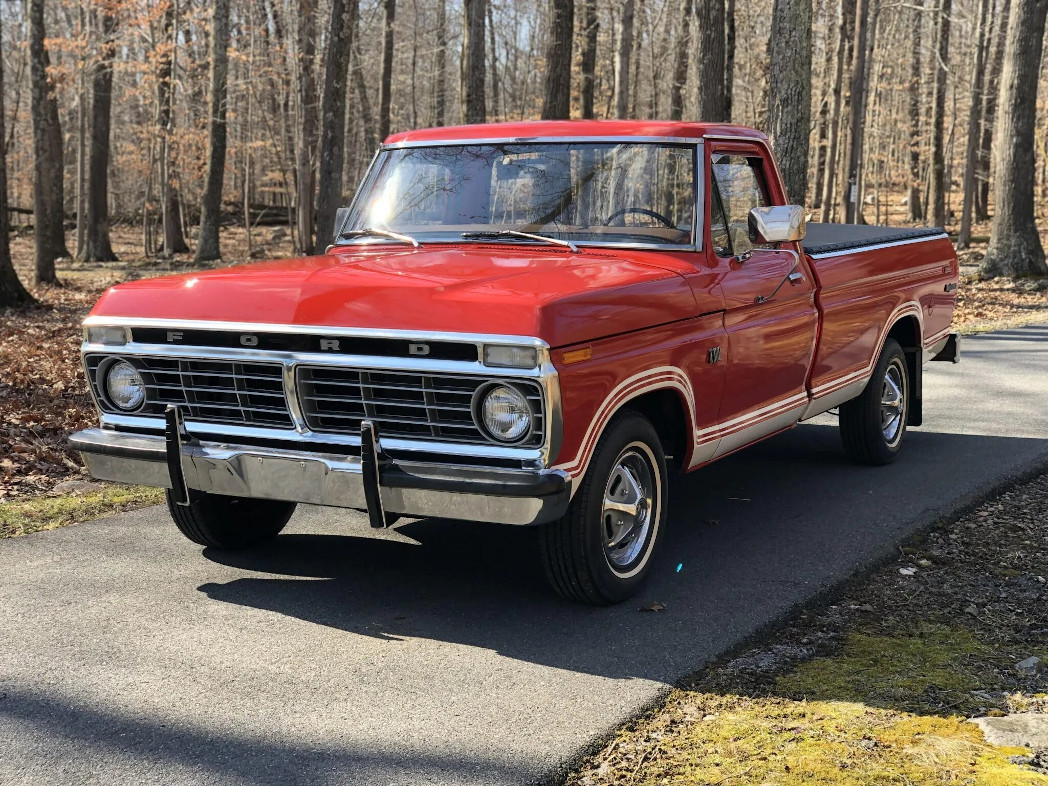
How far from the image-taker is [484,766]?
3.39 m

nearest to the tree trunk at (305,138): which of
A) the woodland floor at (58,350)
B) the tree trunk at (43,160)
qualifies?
the woodland floor at (58,350)

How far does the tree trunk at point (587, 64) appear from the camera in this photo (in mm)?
25172

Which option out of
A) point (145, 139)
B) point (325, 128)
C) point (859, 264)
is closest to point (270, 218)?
point (145, 139)

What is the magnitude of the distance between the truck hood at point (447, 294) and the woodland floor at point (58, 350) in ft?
9.38

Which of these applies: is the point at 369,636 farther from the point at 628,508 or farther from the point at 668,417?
the point at 668,417

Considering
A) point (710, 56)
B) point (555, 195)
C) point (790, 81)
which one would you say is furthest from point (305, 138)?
point (555, 195)

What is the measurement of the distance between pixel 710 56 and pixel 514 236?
15.0m

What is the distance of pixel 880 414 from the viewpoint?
295 inches

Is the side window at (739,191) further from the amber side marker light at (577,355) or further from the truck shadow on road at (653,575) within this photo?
the amber side marker light at (577,355)

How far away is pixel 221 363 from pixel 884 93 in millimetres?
49955

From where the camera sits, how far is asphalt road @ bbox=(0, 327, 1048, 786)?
11.5 feet

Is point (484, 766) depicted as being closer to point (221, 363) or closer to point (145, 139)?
point (221, 363)

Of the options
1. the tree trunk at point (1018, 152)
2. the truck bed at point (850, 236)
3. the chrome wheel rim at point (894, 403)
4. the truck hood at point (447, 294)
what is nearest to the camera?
the truck hood at point (447, 294)

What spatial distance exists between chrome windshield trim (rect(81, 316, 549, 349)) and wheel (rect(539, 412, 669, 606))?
737mm
